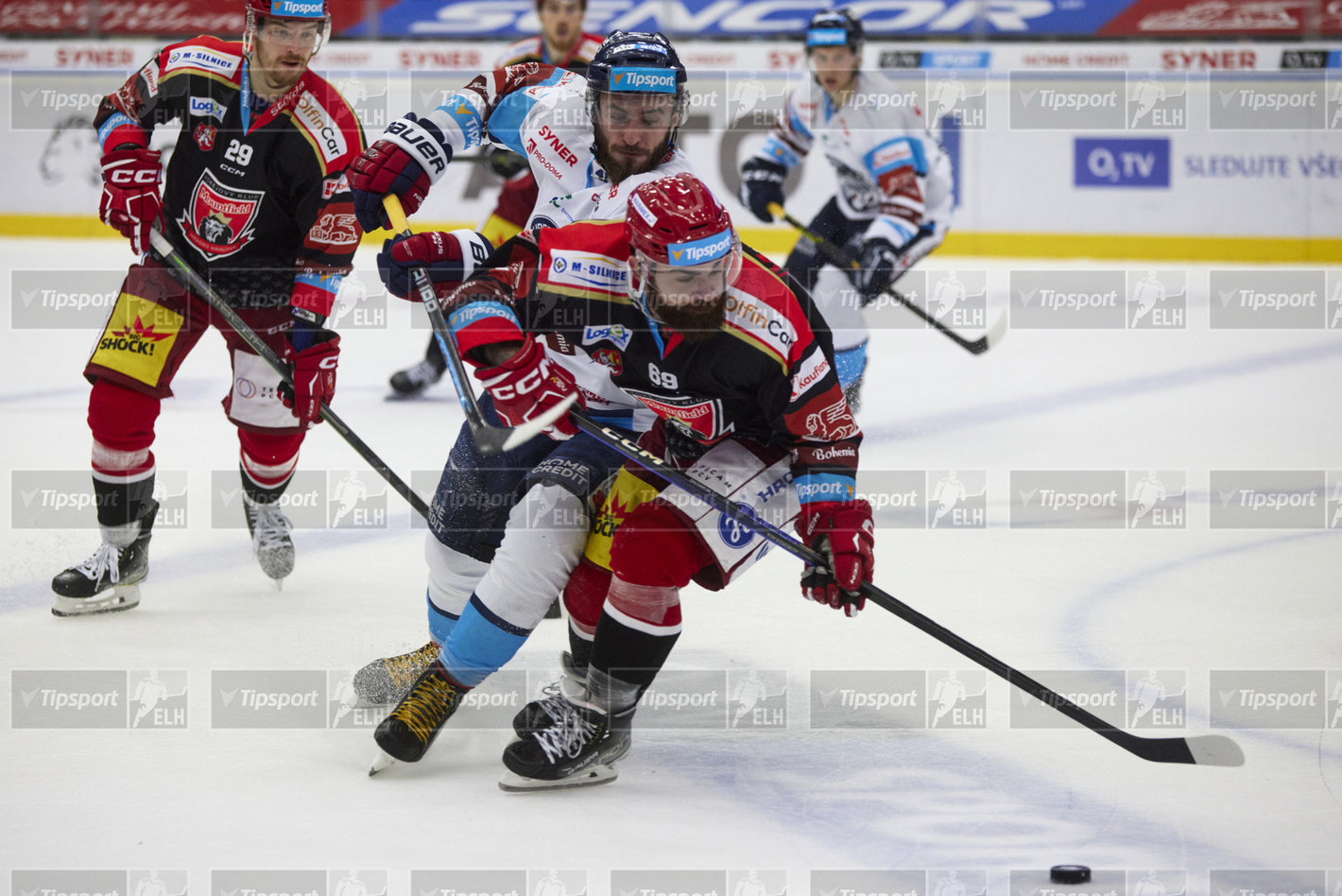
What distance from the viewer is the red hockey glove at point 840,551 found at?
94.5 inches

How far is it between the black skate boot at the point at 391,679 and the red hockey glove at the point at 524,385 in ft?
1.93

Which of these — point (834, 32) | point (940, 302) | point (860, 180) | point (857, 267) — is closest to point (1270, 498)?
point (857, 267)

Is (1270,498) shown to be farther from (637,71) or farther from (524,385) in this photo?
(524,385)

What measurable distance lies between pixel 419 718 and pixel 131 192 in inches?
58.3

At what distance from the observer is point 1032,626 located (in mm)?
3311

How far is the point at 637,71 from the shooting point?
2.78m

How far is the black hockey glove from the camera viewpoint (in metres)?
5.91

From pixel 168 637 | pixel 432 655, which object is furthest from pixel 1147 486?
pixel 168 637

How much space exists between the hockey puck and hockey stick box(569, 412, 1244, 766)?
13.5 inches

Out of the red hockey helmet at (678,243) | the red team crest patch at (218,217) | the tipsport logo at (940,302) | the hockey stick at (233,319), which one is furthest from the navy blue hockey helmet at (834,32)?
the red hockey helmet at (678,243)

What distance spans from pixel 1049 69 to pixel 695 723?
23.5 ft

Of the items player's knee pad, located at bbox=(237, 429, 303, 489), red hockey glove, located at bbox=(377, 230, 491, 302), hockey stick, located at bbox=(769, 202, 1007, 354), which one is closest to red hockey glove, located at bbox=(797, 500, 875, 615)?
red hockey glove, located at bbox=(377, 230, 491, 302)

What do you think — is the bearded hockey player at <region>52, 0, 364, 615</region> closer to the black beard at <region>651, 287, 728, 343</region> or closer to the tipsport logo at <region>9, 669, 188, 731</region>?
the tipsport logo at <region>9, 669, 188, 731</region>

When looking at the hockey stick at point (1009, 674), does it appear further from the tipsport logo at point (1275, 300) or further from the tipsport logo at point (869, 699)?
the tipsport logo at point (1275, 300)
